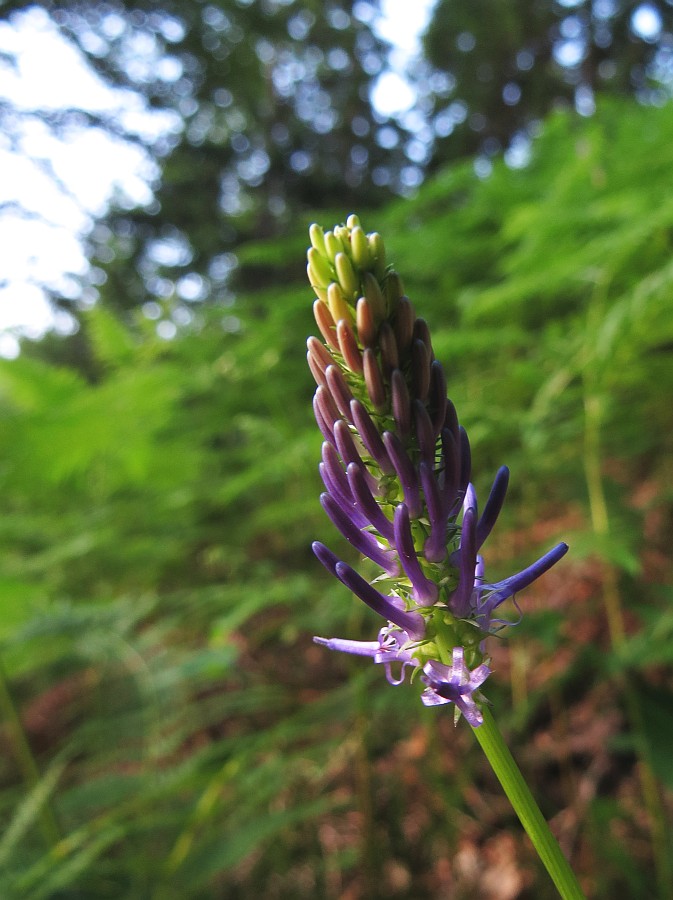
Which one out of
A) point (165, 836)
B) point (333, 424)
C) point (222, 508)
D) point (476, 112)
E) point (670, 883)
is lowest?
point (670, 883)

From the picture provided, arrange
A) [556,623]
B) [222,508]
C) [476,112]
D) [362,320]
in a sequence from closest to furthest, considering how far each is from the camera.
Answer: [362,320]
[556,623]
[222,508]
[476,112]

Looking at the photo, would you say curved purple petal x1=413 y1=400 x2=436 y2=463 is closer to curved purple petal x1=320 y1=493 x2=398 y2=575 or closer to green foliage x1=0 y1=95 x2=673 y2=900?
curved purple petal x1=320 y1=493 x2=398 y2=575

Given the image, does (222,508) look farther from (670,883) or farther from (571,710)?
(670,883)

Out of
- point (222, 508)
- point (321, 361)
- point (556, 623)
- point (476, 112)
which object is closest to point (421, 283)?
point (222, 508)

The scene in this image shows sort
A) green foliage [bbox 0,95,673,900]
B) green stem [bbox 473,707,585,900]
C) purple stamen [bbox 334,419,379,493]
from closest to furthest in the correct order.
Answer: green stem [bbox 473,707,585,900], purple stamen [bbox 334,419,379,493], green foliage [bbox 0,95,673,900]

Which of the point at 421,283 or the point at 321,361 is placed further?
the point at 421,283

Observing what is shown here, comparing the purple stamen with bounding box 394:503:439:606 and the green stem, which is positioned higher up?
the purple stamen with bounding box 394:503:439:606

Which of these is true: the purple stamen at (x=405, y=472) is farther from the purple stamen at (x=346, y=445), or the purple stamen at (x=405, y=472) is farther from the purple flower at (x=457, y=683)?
the purple flower at (x=457, y=683)

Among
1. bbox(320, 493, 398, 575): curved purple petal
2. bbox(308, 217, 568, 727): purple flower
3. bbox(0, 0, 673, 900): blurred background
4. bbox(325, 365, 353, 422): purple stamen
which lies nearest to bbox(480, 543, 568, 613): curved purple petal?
bbox(308, 217, 568, 727): purple flower
